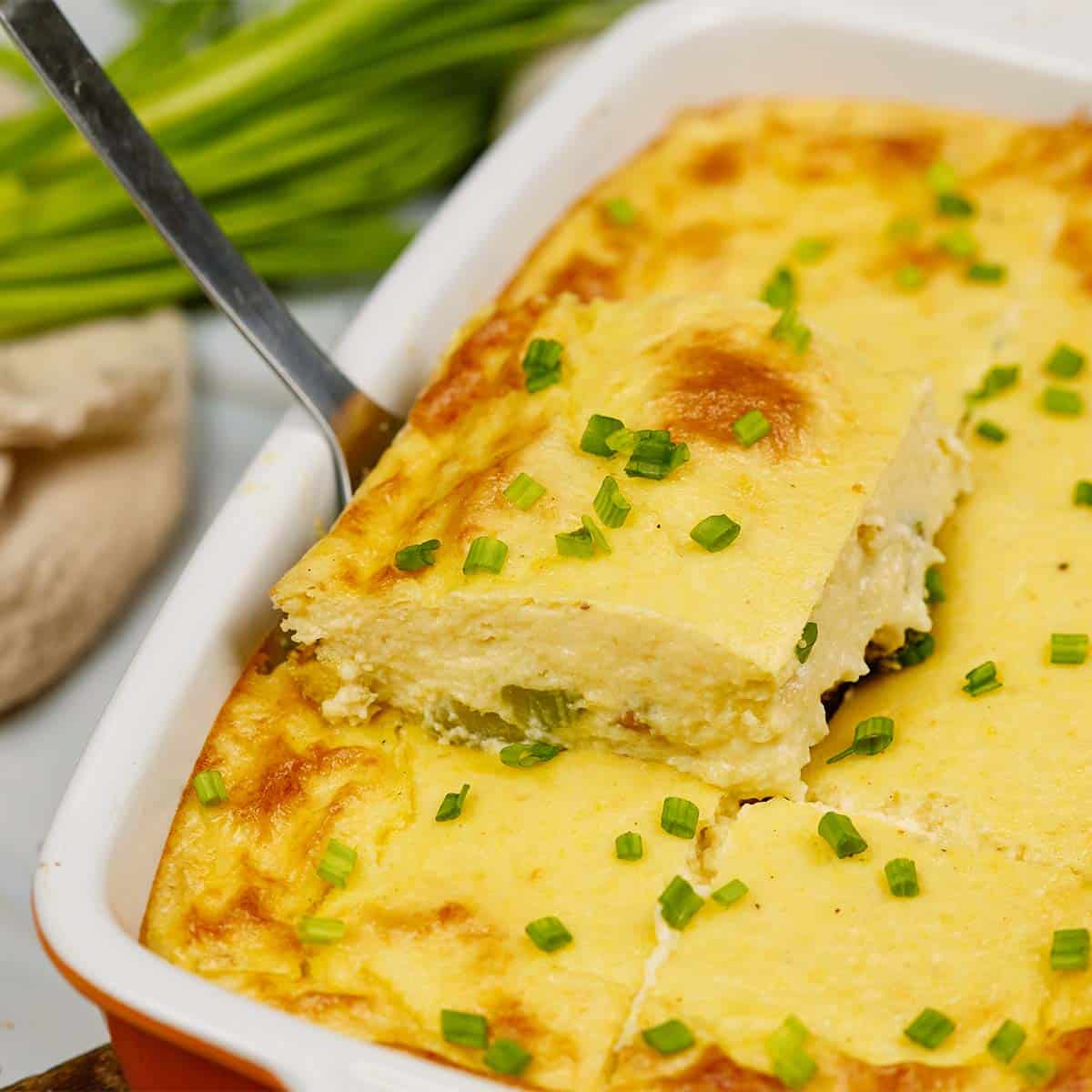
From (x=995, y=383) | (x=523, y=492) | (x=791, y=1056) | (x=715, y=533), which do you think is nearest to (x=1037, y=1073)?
(x=791, y=1056)

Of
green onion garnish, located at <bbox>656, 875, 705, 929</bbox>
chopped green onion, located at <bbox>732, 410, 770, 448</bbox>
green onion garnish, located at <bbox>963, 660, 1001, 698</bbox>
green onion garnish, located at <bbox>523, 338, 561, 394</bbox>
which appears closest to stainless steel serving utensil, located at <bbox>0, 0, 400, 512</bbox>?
green onion garnish, located at <bbox>523, 338, 561, 394</bbox>

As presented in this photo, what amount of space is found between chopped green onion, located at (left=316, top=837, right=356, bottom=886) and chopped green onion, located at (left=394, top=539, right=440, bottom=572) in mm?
422

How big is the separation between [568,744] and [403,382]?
88cm

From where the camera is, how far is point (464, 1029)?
1999 mm

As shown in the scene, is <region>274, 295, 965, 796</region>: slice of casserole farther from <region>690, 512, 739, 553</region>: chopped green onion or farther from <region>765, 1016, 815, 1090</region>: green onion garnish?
<region>765, 1016, 815, 1090</region>: green onion garnish

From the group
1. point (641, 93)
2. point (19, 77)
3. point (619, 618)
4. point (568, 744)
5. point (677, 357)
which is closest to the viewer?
point (619, 618)

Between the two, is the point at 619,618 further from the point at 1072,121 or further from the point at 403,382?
the point at 1072,121

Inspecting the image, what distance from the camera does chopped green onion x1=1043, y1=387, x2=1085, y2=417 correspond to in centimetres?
281

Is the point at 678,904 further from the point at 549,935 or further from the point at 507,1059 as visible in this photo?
the point at 507,1059

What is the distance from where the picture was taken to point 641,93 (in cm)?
348

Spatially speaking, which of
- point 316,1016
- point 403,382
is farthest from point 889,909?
point 403,382

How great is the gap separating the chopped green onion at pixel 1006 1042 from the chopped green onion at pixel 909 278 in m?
1.56

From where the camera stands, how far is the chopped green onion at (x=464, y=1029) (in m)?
2.00

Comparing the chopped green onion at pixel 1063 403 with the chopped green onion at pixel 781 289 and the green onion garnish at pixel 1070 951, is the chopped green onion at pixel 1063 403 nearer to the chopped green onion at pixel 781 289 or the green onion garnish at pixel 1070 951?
the chopped green onion at pixel 781 289
